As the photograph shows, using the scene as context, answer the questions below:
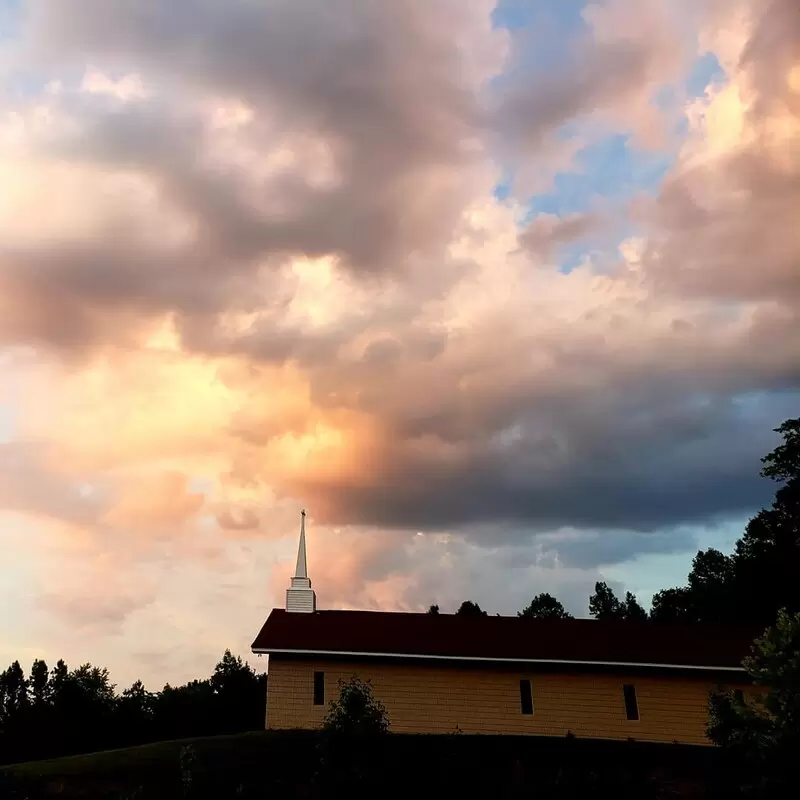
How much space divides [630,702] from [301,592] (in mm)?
16525

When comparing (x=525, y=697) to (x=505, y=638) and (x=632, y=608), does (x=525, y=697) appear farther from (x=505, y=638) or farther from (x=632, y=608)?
(x=632, y=608)

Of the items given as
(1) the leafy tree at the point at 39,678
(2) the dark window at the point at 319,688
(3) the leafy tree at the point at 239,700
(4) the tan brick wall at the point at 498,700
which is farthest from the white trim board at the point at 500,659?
(1) the leafy tree at the point at 39,678

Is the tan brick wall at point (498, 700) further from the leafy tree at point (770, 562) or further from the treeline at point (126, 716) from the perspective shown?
the treeline at point (126, 716)

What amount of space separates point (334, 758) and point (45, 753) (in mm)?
50697

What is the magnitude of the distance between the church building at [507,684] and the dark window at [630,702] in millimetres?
43

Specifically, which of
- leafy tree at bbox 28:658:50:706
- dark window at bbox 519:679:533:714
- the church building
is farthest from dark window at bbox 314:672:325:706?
leafy tree at bbox 28:658:50:706

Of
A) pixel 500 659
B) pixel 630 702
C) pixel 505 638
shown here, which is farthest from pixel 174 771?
pixel 630 702

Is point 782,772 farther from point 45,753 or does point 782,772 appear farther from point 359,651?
point 45,753

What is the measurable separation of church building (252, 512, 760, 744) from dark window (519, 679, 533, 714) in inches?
1.7

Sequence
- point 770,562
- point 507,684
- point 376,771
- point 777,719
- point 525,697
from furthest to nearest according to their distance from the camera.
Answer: point 770,562 < point 507,684 < point 525,697 < point 376,771 < point 777,719

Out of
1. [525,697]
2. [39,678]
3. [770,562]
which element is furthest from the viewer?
[39,678]

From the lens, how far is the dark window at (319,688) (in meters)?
33.6

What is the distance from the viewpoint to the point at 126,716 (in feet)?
238

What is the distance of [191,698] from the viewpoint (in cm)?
7994
